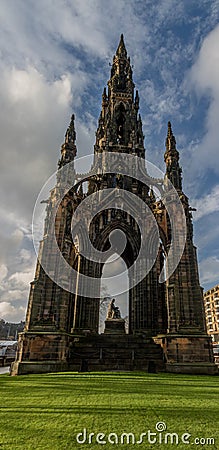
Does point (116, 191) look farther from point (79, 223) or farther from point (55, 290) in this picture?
point (55, 290)

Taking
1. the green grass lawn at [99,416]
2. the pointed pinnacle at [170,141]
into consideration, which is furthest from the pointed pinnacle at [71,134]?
the green grass lawn at [99,416]

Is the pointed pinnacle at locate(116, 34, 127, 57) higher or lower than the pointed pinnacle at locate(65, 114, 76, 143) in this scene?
higher

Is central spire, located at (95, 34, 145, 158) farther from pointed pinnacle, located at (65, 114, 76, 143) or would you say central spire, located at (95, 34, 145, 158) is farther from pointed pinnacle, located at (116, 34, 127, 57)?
pointed pinnacle, located at (65, 114, 76, 143)

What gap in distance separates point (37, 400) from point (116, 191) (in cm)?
1927

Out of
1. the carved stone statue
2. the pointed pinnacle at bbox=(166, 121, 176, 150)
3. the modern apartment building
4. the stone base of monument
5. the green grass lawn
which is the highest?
the pointed pinnacle at bbox=(166, 121, 176, 150)

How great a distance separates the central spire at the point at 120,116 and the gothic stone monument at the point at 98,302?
80.9 inches

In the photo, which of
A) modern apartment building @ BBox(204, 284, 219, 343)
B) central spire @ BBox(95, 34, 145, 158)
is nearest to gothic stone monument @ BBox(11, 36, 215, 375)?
central spire @ BBox(95, 34, 145, 158)

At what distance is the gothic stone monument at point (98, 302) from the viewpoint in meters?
13.8

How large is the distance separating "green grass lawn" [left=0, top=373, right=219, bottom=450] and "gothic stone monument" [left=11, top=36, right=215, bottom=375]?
6.60m

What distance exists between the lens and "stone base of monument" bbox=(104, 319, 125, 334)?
1838cm

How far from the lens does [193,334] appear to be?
567 inches

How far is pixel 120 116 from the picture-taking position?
32.2 m

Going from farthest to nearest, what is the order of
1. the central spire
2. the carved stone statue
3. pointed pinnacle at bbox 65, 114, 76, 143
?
the central spire
pointed pinnacle at bbox 65, 114, 76, 143
the carved stone statue

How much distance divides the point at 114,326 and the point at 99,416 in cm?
1465
